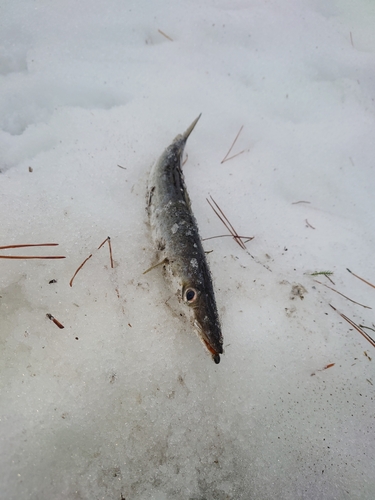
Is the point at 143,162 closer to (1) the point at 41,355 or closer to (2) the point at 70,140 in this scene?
(2) the point at 70,140

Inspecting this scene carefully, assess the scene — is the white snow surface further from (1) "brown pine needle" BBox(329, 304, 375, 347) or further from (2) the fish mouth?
(2) the fish mouth

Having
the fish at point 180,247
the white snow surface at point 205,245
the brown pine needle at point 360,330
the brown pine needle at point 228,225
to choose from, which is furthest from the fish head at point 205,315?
the brown pine needle at point 360,330

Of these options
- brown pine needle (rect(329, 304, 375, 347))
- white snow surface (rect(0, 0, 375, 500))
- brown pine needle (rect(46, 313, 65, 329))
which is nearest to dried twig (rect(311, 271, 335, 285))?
white snow surface (rect(0, 0, 375, 500))

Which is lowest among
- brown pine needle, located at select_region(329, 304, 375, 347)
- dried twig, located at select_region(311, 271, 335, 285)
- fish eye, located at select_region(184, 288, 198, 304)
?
brown pine needle, located at select_region(329, 304, 375, 347)

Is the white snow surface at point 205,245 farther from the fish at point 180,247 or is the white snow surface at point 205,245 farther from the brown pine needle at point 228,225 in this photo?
the fish at point 180,247

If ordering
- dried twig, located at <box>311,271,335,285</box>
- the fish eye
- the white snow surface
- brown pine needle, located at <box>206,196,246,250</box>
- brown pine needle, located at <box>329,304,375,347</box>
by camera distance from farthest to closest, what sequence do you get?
brown pine needle, located at <box>206,196,246,250</box>, dried twig, located at <box>311,271,335,285</box>, brown pine needle, located at <box>329,304,375,347</box>, the fish eye, the white snow surface

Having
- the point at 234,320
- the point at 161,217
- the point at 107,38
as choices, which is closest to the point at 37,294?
the point at 161,217

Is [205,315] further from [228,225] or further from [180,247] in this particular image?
[228,225]
